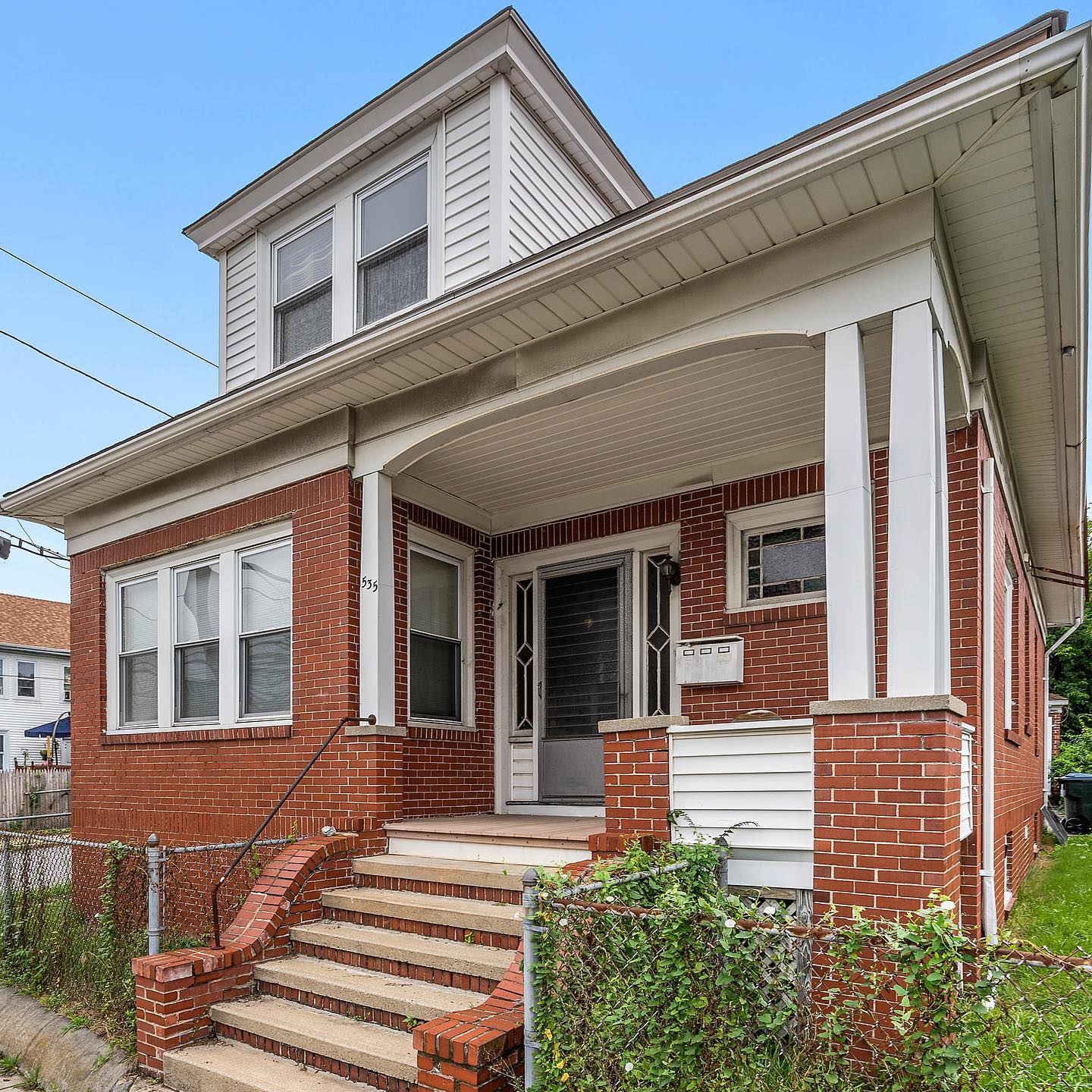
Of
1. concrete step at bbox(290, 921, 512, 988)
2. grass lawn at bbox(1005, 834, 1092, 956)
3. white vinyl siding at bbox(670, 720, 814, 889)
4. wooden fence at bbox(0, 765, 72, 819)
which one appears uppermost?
white vinyl siding at bbox(670, 720, 814, 889)

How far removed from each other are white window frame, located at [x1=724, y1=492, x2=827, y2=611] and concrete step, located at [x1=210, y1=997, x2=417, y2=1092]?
3.62 meters

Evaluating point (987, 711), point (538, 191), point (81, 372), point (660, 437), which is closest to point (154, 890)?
point (660, 437)

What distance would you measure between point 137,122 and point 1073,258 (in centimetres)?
2577

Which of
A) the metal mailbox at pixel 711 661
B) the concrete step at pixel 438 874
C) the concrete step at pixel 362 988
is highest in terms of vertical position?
the metal mailbox at pixel 711 661

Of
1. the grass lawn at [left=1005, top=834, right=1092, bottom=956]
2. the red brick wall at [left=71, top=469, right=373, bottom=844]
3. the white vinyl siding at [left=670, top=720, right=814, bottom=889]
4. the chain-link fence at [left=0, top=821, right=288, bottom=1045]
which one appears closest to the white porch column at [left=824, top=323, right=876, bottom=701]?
the white vinyl siding at [left=670, top=720, right=814, bottom=889]

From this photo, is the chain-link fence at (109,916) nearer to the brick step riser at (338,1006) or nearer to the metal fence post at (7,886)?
the metal fence post at (7,886)

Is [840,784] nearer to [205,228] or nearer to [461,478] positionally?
[461,478]

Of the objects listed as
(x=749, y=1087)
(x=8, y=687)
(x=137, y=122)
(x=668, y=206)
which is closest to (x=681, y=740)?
(x=749, y=1087)

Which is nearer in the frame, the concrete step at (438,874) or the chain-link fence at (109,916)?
the concrete step at (438,874)

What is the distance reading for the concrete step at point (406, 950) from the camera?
185 inches

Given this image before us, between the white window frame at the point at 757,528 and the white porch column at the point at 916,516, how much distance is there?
2.01 metres

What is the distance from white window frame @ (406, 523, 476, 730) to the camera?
24.2 ft

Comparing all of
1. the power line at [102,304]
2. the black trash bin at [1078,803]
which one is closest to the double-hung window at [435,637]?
the power line at [102,304]

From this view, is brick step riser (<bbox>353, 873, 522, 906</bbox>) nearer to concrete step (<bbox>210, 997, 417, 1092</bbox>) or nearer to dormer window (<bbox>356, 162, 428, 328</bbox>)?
concrete step (<bbox>210, 997, 417, 1092</bbox>)
